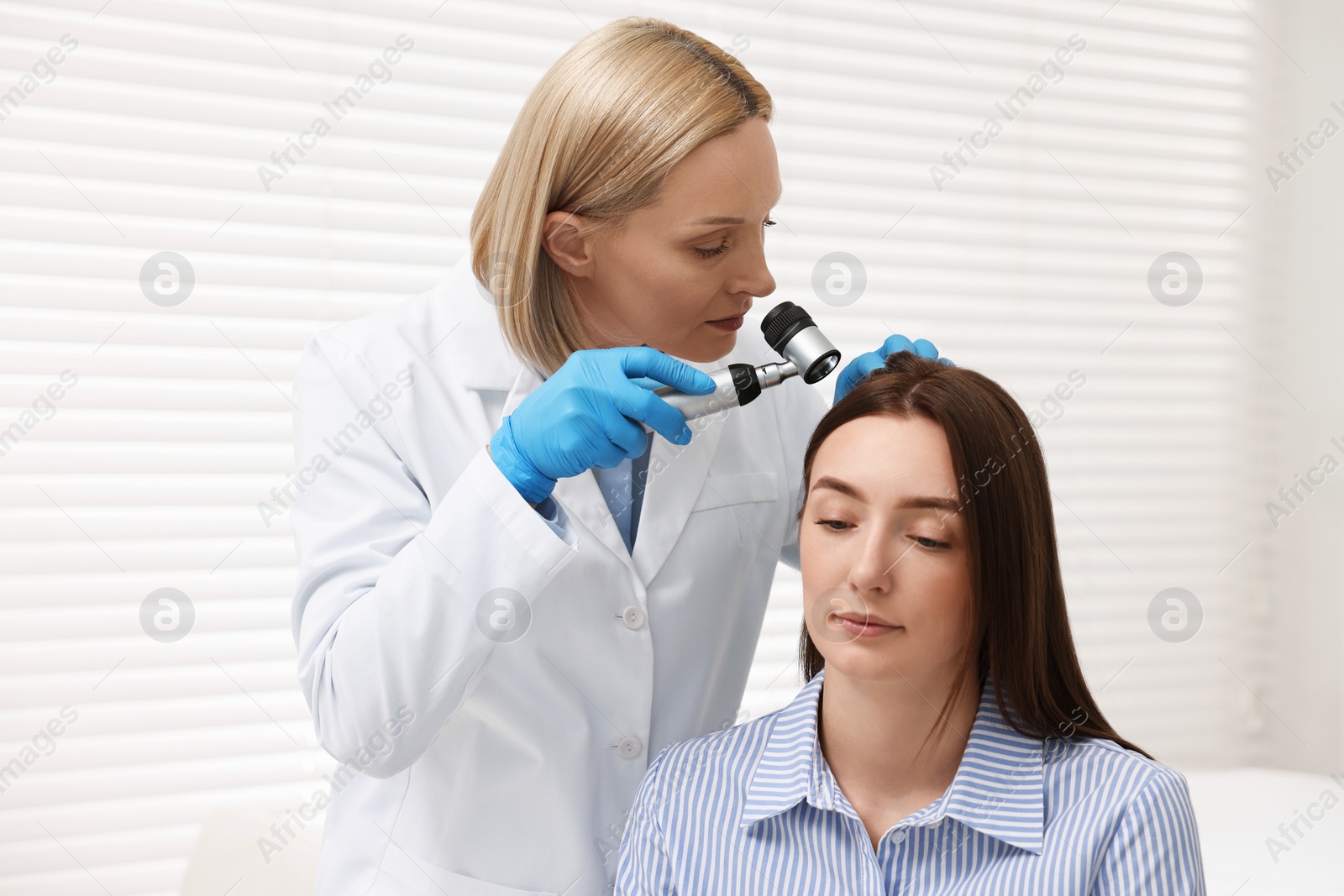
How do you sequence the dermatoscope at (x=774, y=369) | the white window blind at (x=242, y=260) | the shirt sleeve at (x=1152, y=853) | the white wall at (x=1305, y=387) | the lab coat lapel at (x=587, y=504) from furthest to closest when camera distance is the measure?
the white wall at (x=1305, y=387), the white window blind at (x=242, y=260), the lab coat lapel at (x=587, y=504), the dermatoscope at (x=774, y=369), the shirt sleeve at (x=1152, y=853)

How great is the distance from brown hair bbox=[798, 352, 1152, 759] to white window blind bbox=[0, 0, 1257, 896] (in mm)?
1081

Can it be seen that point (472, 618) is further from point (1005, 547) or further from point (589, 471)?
point (1005, 547)

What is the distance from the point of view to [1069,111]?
8.24 feet

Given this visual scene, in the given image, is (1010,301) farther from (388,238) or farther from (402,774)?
(402,774)

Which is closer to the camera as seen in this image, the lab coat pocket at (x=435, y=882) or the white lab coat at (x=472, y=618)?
the white lab coat at (x=472, y=618)

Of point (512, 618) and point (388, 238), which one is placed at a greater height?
point (388, 238)

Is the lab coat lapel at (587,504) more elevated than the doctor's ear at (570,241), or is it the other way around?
the doctor's ear at (570,241)

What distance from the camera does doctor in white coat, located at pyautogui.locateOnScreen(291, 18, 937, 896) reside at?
1.12 m

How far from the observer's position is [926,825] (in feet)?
3.66

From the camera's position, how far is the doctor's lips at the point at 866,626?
112 centimetres

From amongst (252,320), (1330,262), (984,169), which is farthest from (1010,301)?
(252,320)

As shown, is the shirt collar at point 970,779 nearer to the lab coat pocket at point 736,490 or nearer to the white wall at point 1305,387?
the lab coat pocket at point 736,490

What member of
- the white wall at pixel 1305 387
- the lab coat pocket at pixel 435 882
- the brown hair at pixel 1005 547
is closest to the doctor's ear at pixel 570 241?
the brown hair at pixel 1005 547

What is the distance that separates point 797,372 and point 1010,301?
140 cm
